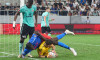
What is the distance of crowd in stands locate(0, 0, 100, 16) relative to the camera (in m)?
31.6

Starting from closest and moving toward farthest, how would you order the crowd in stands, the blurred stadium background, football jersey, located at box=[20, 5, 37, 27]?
football jersey, located at box=[20, 5, 37, 27] → the blurred stadium background → the crowd in stands

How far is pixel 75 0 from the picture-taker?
3366 cm

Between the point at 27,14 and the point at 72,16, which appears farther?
the point at 72,16

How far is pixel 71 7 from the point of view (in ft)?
107

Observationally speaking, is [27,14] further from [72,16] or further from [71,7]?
[71,7]

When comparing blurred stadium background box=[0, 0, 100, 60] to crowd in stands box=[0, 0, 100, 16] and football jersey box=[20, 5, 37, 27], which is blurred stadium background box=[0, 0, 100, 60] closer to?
crowd in stands box=[0, 0, 100, 16]

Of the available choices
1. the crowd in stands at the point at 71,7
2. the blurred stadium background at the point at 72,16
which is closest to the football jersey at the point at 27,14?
the blurred stadium background at the point at 72,16

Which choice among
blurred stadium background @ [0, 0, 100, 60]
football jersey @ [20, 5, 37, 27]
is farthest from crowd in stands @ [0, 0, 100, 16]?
football jersey @ [20, 5, 37, 27]

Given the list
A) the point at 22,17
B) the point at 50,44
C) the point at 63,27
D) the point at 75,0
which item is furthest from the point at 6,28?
the point at 50,44

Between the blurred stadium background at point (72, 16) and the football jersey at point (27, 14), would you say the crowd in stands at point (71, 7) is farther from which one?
the football jersey at point (27, 14)

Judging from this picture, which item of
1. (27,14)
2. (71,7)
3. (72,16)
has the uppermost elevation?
(27,14)

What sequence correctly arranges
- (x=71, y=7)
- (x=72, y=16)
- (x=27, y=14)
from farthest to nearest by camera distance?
(x=71, y=7)
(x=72, y=16)
(x=27, y=14)

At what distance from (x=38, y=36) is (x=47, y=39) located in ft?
1.22

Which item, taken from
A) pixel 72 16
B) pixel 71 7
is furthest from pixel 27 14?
pixel 71 7
